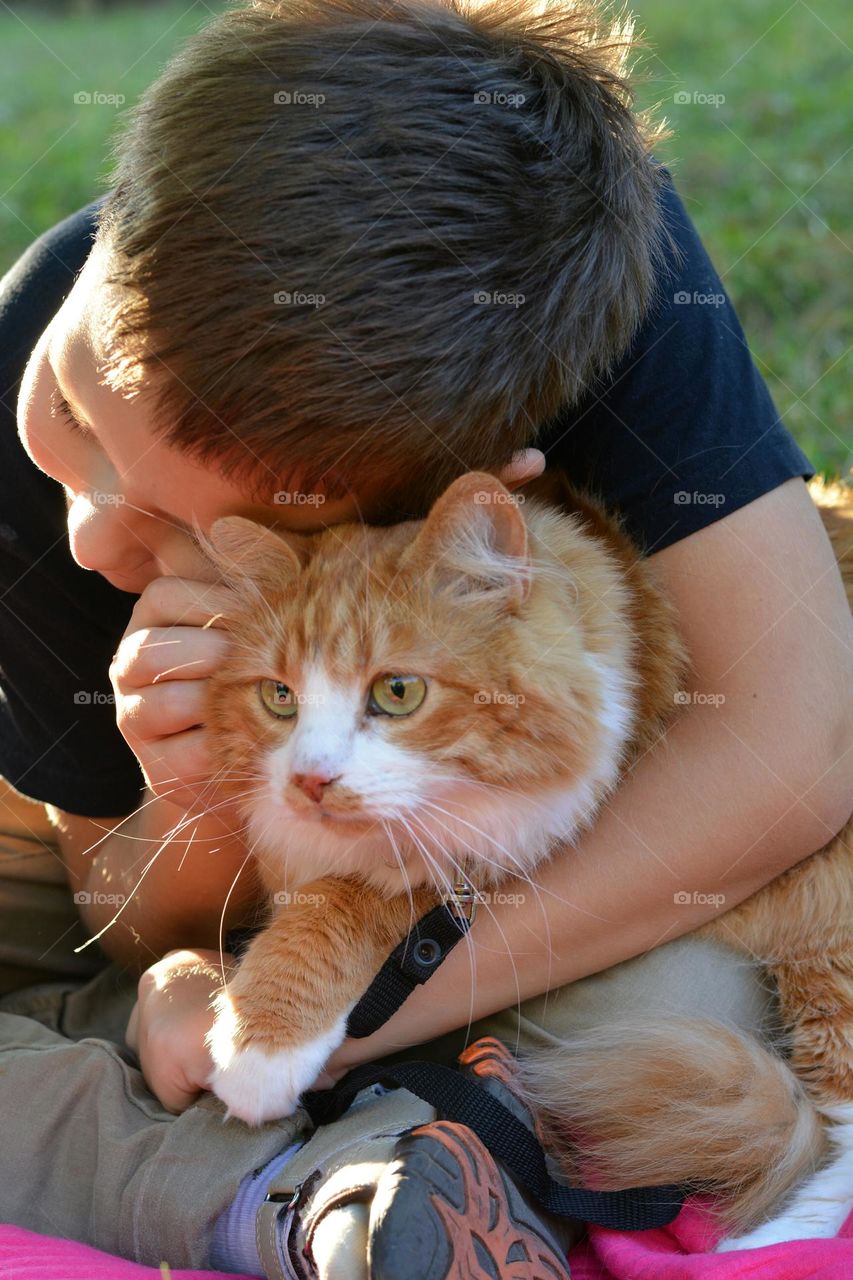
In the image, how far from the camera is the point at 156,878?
7.08 ft

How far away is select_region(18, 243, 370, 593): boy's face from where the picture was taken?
1.71 metres

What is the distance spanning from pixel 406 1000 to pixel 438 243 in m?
1.11

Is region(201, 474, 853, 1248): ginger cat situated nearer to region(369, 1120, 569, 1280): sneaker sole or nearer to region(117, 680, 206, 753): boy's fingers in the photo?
region(117, 680, 206, 753): boy's fingers

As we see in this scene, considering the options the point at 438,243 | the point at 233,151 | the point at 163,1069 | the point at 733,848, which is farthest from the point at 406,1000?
the point at 233,151

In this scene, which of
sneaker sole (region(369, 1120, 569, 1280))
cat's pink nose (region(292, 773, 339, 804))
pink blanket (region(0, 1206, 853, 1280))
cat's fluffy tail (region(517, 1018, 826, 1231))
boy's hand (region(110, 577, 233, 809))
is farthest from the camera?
boy's hand (region(110, 577, 233, 809))

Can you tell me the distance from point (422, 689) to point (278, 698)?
9.9 inches

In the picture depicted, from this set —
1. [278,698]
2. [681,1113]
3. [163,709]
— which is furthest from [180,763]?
[681,1113]

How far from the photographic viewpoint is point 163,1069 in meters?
1.80

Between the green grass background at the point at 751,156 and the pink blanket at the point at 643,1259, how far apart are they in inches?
84.4

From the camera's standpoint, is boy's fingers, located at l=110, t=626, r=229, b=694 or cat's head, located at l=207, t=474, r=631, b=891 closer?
cat's head, located at l=207, t=474, r=631, b=891

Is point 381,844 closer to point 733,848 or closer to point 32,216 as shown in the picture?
point 733,848

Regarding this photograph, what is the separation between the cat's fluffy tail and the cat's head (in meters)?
0.32

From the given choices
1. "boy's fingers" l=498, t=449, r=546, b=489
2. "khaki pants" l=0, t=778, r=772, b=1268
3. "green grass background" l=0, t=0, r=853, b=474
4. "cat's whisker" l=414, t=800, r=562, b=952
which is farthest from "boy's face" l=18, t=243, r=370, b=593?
"green grass background" l=0, t=0, r=853, b=474

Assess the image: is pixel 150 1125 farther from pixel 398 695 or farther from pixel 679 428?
A: pixel 679 428
